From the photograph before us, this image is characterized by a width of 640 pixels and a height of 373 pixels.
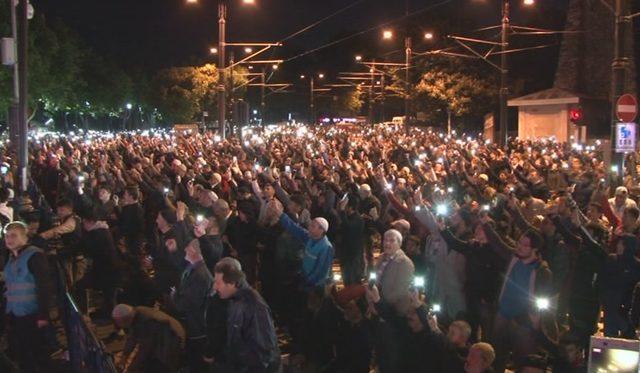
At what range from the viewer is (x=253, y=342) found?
5.40 m

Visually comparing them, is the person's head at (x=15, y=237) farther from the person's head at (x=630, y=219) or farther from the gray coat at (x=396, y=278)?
the person's head at (x=630, y=219)

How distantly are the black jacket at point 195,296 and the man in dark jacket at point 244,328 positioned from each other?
3.56 ft

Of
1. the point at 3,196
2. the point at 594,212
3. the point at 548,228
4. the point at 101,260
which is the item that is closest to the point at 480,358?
the point at 548,228

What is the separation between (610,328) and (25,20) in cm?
1338

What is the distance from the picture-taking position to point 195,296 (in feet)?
21.7

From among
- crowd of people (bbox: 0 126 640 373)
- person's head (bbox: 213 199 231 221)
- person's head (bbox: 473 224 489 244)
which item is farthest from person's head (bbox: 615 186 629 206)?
person's head (bbox: 213 199 231 221)

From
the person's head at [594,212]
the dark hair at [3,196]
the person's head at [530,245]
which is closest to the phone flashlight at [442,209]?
the person's head at [594,212]

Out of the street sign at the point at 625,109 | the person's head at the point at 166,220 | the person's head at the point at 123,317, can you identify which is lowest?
the person's head at the point at 123,317

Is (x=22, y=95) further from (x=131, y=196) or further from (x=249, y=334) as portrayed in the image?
(x=249, y=334)

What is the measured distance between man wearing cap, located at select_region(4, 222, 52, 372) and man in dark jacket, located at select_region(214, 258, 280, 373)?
203 cm

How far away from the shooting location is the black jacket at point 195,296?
659 centimetres

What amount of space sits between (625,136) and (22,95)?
40.1ft

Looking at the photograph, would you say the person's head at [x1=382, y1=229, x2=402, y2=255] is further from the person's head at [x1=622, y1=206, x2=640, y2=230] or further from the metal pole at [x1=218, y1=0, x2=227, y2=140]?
the metal pole at [x1=218, y1=0, x2=227, y2=140]

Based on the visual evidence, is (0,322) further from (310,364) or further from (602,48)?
(602,48)
